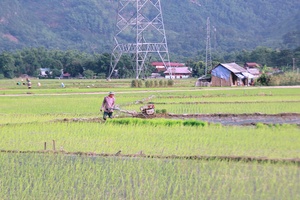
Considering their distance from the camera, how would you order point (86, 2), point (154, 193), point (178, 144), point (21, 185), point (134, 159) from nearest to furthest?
point (154, 193) < point (21, 185) < point (134, 159) < point (178, 144) < point (86, 2)

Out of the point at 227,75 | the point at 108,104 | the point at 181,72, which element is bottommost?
the point at 181,72

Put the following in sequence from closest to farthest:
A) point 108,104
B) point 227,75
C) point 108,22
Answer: point 108,104, point 227,75, point 108,22

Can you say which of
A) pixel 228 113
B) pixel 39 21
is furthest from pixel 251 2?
pixel 228 113

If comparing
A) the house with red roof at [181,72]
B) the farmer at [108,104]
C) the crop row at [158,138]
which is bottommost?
the house with red roof at [181,72]

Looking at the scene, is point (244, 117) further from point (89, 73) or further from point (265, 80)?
point (89, 73)

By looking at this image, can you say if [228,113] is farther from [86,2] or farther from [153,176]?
[86,2]

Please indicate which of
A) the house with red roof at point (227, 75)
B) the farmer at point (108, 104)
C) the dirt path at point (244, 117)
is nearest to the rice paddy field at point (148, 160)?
the farmer at point (108, 104)

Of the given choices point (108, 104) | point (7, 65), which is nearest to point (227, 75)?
point (108, 104)

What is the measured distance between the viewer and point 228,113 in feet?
48.0

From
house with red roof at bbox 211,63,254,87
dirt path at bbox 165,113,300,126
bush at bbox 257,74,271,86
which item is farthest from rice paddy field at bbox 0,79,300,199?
house with red roof at bbox 211,63,254,87

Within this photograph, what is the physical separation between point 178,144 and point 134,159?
55.1 inches

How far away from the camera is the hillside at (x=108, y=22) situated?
334 feet

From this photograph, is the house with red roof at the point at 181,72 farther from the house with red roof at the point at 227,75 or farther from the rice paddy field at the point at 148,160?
the rice paddy field at the point at 148,160

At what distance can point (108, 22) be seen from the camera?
122m
